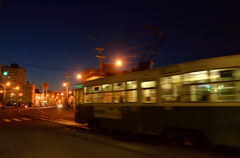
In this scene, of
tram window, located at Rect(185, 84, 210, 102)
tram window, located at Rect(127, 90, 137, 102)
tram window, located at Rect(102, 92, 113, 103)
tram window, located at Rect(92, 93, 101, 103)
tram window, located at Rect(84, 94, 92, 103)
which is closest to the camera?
tram window, located at Rect(185, 84, 210, 102)

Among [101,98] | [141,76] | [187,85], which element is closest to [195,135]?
[187,85]

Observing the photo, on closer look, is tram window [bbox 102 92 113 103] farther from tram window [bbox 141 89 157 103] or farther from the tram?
tram window [bbox 141 89 157 103]

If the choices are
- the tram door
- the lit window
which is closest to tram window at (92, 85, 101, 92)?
the lit window

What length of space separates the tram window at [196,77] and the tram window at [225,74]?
238 mm

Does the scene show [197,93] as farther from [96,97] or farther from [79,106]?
[79,106]

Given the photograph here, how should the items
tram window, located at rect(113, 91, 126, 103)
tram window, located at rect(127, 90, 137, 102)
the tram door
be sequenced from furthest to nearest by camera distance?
the tram door, tram window, located at rect(113, 91, 126, 103), tram window, located at rect(127, 90, 137, 102)

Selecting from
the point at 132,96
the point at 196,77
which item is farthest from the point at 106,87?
the point at 196,77

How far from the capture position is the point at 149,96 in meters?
8.89

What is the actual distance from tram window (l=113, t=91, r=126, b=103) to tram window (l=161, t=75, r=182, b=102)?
2.42 meters

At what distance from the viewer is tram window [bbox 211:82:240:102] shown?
6.39m

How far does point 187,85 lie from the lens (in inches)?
297

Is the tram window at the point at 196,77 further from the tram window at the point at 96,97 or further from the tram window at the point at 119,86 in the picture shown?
the tram window at the point at 96,97

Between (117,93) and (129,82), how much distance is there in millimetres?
1008

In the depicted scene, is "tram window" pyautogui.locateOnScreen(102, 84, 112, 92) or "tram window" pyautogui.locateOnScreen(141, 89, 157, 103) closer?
"tram window" pyautogui.locateOnScreen(141, 89, 157, 103)
